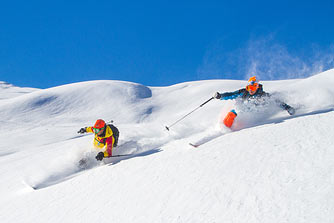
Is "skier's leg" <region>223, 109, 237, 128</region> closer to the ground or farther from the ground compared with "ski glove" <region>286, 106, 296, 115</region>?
closer to the ground

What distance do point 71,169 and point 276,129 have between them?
4.65 metres

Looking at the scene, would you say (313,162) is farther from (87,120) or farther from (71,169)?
(87,120)

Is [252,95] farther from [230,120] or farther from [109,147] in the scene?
[109,147]

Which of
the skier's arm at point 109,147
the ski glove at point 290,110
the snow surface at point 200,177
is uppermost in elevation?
the ski glove at point 290,110

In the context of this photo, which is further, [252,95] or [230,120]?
[252,95]

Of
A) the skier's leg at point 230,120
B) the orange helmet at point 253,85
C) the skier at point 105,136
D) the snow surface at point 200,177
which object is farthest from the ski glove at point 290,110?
the skier at point 105,136

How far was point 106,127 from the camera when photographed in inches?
241

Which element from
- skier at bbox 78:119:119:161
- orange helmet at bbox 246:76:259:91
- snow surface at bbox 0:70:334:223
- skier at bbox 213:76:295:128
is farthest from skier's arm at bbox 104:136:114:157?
orange helmet at bbox 246:76:259:91

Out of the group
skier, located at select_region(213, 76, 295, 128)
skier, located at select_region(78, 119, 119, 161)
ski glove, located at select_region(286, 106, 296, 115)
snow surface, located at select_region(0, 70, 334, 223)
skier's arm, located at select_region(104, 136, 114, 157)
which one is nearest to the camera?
snow surface, located at select_region(0, 70, 334, 223)

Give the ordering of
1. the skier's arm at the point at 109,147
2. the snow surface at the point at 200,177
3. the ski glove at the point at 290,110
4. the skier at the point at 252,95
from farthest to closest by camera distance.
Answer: the skier at the point at 252,95
the ski glove at the point at 290,110
the skier's arm at the point at 109,147
the snow surface at the point at 200,177

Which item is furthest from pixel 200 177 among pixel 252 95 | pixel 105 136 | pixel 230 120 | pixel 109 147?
pixel 252 95

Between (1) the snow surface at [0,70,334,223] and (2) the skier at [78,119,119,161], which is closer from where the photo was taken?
(1) the snow surface at [0,70,334,223]

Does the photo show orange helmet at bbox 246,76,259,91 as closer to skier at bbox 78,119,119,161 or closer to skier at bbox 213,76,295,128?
skier at bbox 213,76,295,128

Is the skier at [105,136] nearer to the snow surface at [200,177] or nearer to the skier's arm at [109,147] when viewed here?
the skier's arm at [109,147]
